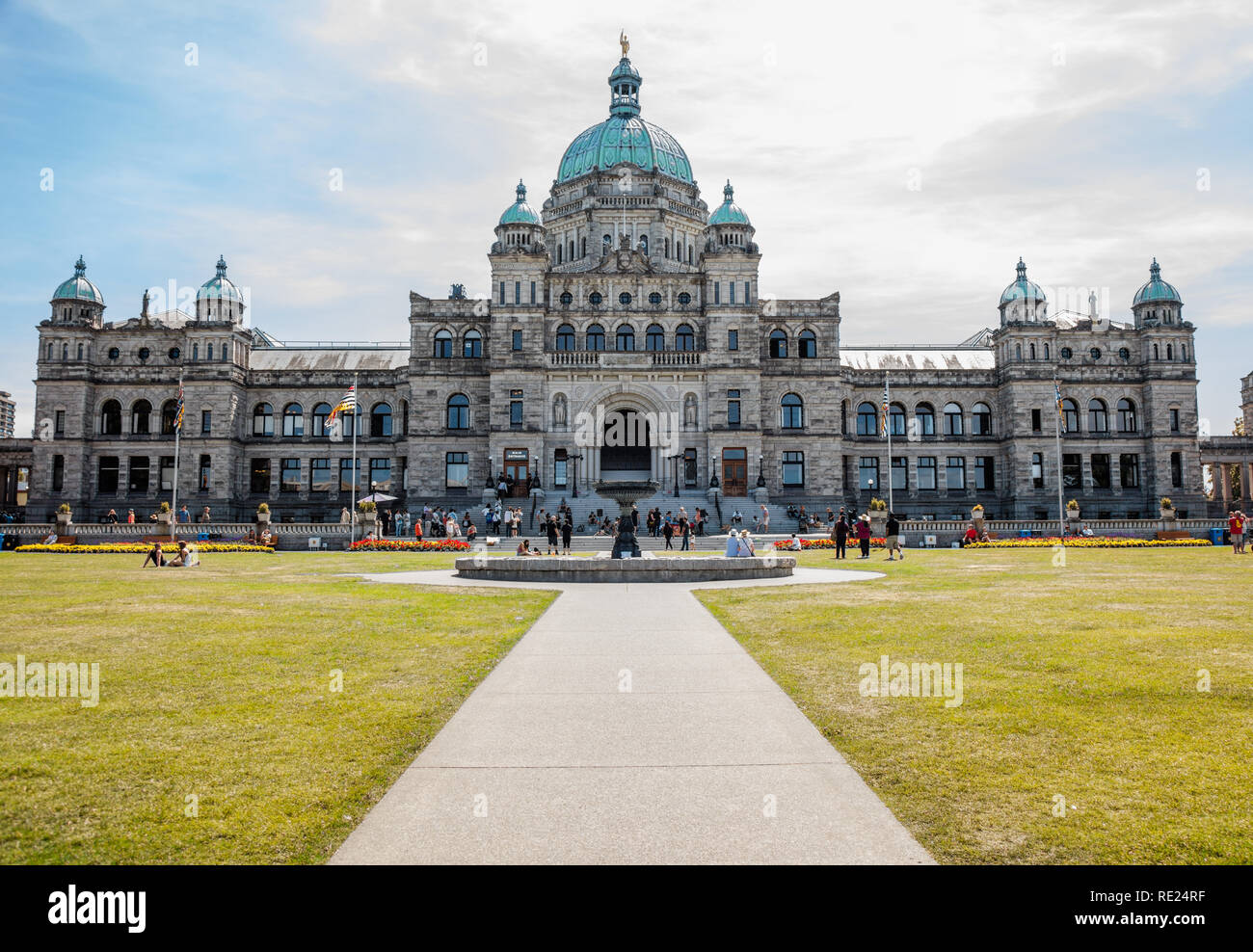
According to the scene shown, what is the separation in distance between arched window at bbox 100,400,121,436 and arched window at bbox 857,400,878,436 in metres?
59.1

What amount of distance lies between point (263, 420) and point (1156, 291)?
7312 cm

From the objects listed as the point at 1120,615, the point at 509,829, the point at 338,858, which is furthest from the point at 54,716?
the point at 1120,615

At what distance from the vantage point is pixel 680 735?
7605mm

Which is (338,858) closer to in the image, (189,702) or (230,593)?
(189,702)

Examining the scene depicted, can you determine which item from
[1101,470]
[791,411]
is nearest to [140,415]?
[791,411]

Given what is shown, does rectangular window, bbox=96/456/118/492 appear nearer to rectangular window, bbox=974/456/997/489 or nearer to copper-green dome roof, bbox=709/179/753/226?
copper-green dome roof, bbox=709/179/753/226

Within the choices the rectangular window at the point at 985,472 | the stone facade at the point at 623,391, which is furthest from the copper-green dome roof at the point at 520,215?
the rectangular window at the point at 985,472

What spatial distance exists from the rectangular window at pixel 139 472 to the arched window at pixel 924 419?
201 feet

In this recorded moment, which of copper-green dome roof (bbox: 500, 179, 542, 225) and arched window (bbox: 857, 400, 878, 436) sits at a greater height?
copper-green dome roof (bbox: 500, 179, 542, 225)

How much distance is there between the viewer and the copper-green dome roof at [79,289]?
64.5 metres

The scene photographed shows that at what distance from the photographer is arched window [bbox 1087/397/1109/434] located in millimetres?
67188

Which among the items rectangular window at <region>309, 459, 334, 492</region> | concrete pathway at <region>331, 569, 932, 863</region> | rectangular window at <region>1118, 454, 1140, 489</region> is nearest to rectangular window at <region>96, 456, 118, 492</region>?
rectangular window at <region>309, 459, 334, 492</region>

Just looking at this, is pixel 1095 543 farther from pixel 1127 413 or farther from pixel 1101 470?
pixel 1127 413

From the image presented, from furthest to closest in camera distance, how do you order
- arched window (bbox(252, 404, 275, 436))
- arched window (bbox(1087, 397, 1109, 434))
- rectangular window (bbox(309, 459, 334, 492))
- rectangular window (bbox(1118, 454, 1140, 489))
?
arched window (bbox(252, 404, 275, 436))
arched window (bbox(1087, 397, 1109, 434))
rectangular window (bbox(309, 459, 334, 492))
rectangular window (bbox(1118, 454, 1140, 489))
